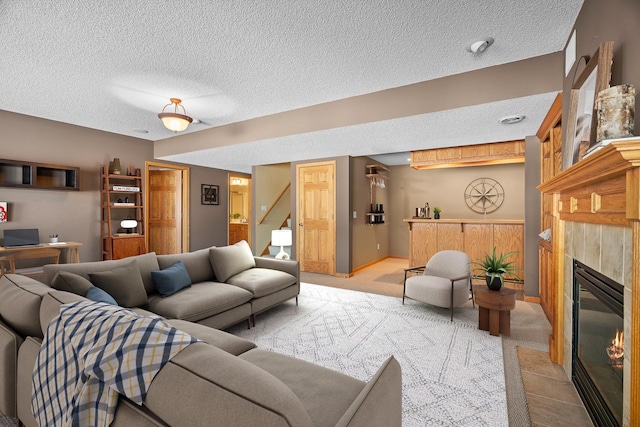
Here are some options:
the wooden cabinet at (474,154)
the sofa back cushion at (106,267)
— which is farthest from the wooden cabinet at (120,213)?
the wooden cabinet at (474,154)

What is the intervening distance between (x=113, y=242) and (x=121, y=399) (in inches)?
196

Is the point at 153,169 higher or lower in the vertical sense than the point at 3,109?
lower

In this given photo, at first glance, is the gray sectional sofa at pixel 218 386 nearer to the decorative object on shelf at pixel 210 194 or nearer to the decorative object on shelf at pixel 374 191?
the decorative object on shelf at pixel 374 191

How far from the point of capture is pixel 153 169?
260 inches

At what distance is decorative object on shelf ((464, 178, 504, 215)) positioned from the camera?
6312mm

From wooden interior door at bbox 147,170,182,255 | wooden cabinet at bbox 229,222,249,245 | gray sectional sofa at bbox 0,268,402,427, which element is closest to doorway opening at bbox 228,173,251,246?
wooden cabinet at bbox 229,222,249,245

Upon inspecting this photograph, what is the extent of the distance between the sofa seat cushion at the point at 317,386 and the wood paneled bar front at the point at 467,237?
13.3 ft

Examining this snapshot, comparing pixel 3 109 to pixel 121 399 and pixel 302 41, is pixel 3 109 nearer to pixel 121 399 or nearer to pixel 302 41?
pixel 302 41

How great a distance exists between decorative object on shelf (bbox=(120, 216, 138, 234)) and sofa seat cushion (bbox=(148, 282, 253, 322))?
290 centimetres

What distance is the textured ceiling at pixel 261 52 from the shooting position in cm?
204

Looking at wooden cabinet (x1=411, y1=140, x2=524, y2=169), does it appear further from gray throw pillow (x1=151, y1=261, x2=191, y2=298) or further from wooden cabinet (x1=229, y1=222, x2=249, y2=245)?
wooden cabinet (x1=229, y1=222, x2=249, y2=245)

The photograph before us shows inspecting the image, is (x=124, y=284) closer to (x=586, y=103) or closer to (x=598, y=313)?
(x=598, y=313)

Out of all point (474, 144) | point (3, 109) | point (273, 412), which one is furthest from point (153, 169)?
point (273, 412)

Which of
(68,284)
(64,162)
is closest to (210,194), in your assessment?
(64,162)
